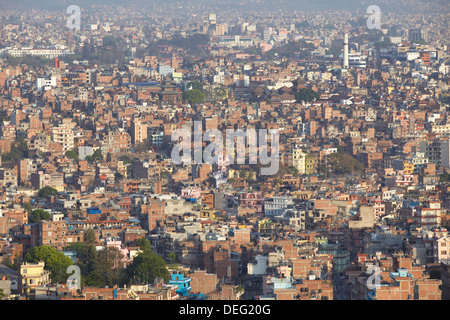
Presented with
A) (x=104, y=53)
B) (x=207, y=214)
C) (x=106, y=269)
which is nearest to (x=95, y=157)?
(x=207, y=214)

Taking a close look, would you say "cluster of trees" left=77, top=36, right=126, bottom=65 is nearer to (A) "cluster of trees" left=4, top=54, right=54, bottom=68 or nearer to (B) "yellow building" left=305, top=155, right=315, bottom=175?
(A) "cluster of trees" left=4, top=54, right=54, bottom=68

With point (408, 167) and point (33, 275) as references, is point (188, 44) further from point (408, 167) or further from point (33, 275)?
point (33, 275)

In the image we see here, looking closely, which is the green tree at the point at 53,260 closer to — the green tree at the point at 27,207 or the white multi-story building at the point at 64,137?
the green tree at the point at 27,207

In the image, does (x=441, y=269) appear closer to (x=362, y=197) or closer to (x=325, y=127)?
(x=362, y=197)

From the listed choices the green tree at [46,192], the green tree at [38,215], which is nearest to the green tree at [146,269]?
the green tree at [38,215]

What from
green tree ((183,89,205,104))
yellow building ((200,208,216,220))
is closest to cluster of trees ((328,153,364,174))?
yellow building ((200,208,216,220))
